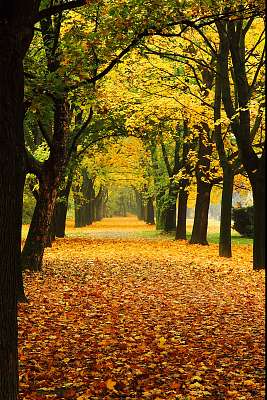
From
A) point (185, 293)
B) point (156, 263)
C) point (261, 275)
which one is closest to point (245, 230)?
point (156, 263)

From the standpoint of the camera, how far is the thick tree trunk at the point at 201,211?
26.1 metres

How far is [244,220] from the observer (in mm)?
35031

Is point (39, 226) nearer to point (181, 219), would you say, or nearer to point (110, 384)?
point (110, 384)

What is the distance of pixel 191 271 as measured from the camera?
1677 centimetres

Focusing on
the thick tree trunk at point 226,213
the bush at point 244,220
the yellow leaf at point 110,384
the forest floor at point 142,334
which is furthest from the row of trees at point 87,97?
the bush at point 244,220

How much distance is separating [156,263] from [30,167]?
6754 millimetres

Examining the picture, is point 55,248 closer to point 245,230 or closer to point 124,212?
point 245,230

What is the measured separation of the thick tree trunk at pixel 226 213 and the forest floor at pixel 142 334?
3644 millimetres

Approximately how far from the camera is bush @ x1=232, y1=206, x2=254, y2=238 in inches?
1350

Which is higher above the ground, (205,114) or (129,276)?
(205,114)

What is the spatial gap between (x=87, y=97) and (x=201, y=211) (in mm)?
15174

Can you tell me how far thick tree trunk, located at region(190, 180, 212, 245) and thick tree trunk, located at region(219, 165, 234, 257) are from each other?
5.32 metres

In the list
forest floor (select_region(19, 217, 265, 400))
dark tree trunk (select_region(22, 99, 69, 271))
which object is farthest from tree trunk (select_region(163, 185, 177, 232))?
dark tree trunk (select_region(22, 99, 69, 271))

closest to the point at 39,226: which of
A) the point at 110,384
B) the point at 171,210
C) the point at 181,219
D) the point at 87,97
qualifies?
the point at 87,97
